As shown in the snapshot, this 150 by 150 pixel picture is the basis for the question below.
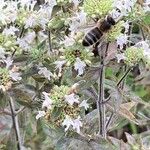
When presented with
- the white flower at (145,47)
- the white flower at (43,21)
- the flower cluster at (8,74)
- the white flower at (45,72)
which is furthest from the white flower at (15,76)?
the white flower at (145,47)

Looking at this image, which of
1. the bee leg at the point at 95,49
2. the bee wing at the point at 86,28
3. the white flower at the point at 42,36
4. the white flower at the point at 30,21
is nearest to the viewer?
the bee wing at the point at 86,28

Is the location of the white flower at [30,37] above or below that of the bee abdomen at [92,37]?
below

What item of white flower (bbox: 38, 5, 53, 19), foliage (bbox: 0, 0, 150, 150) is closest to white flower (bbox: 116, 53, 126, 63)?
foliage (bbox: 0, 0, 150, 150)

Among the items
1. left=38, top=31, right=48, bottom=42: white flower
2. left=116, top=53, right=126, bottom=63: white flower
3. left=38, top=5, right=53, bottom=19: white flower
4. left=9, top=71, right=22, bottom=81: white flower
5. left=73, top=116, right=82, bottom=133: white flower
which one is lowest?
left=73, top=116, right=82, bottom=133: white flower

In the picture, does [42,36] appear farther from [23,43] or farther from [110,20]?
[110,20]

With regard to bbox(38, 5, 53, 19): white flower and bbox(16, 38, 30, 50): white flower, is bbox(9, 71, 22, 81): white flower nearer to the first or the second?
bbox(16, 38, 30, 50): white flower

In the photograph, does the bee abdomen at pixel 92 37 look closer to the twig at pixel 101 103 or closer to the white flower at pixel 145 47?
the twig at pixel 101 103

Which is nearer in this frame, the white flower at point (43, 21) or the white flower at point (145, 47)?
the white flower at point (145, 47)

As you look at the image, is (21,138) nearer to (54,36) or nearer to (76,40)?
(54,36)
